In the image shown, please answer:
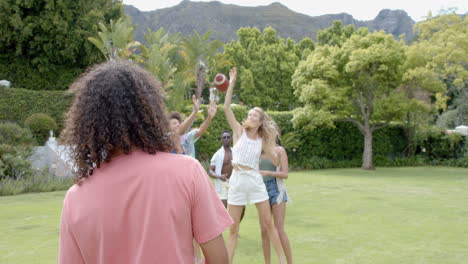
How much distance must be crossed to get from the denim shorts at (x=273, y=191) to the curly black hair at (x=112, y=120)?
4346mm

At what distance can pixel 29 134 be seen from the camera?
58.5ft

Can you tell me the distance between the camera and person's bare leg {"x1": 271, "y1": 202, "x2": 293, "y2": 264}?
5.66 meters

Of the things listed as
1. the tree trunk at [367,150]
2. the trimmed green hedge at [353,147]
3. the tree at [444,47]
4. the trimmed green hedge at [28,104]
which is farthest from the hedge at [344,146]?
the trimmed green hedge at [28,104]

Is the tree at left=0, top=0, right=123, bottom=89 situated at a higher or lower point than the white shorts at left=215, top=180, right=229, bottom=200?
higher

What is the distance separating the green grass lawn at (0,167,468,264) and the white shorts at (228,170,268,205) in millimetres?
1256

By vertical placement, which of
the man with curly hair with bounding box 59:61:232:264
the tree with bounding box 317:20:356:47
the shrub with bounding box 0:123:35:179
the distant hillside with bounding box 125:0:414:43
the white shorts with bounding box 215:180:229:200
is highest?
the distant hillside with bounding box 125:0:414:43

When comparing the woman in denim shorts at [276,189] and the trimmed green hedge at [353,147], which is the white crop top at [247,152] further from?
the trimmed green hedge at [353,147]

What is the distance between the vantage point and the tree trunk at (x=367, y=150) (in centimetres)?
2539

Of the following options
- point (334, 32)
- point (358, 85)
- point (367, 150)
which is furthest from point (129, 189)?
point (334, 32)

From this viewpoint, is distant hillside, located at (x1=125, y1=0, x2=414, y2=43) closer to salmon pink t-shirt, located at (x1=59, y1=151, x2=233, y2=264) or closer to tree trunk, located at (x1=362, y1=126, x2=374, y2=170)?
tree trunk, located at (x1=362, y1=126, x2=374, y2=170)

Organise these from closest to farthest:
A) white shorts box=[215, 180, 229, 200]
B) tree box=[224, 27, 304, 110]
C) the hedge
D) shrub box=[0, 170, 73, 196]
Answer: white shorts box=[215, 180, 229, 200] → shrub box=[0, 170, 73, 196] → the hedge → tree box=[224, 27, 304, 110]

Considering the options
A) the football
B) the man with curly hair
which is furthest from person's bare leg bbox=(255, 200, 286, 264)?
the man with curly hair

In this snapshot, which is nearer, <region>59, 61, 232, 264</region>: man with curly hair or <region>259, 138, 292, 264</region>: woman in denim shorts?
<region>59, 61, 232, 264</region>: man with curly hair

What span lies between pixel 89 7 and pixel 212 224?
29422 mm
